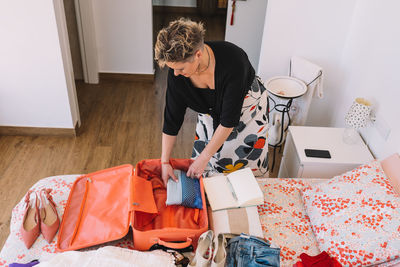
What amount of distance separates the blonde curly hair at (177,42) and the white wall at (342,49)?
1.24 metres

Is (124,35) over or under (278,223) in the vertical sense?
over

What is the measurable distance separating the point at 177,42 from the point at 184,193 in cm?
66

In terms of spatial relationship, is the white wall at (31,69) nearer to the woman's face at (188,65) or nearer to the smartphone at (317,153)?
the woman's face at (188,65)

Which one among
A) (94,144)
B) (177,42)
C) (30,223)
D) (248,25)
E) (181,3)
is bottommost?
(94,144)

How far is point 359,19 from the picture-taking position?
2.45 meters

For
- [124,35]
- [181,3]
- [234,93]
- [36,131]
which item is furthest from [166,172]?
[181,3]

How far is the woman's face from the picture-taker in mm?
1345

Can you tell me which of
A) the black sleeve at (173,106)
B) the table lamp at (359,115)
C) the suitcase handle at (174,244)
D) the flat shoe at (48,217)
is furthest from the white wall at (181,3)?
the suitcase handle at (174,244)

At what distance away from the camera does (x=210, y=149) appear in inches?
64.4

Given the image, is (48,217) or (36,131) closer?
(48,217)

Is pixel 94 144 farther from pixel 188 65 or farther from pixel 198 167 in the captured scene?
pixel 188 65

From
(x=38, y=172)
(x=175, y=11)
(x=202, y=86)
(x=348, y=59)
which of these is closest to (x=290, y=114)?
(x=348, y=59)

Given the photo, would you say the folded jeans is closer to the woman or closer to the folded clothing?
the folded clothing

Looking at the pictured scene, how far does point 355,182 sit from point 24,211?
151 cm
